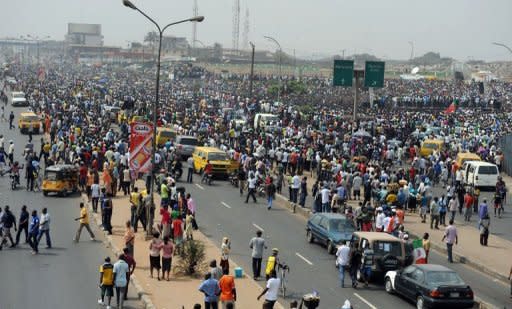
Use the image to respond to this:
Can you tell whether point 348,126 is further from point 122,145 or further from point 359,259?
point 359,259

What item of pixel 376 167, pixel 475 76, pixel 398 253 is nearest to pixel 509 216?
pixel 376 167

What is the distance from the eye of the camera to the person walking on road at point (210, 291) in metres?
18.5

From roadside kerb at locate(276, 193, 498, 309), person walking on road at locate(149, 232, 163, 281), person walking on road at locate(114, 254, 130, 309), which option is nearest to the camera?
person walking on road at locate(114, 254, 130, 309)

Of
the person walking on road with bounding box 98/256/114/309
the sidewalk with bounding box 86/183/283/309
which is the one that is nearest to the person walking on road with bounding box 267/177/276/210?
the sidewalk with bounding box 86/183/283/309

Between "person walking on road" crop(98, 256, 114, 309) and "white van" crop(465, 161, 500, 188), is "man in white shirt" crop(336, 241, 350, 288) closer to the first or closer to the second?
"person walking on road" crop(98, 256, 114, 309)

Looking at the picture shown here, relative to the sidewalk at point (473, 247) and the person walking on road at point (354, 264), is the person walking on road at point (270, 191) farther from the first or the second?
the person walking on road at point (354, 264)

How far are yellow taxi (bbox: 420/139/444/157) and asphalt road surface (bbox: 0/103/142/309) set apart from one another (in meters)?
24.2

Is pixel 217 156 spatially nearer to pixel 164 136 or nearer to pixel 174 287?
pixel 164 136

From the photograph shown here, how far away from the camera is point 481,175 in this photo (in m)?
41.6

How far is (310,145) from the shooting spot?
49375 millimetres

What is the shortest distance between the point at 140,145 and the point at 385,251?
8.50 meters

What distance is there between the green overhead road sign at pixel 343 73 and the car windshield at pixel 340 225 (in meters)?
30.0

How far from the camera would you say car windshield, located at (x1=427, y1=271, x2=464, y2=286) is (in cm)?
2070

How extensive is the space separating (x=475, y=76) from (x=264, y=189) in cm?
11461
